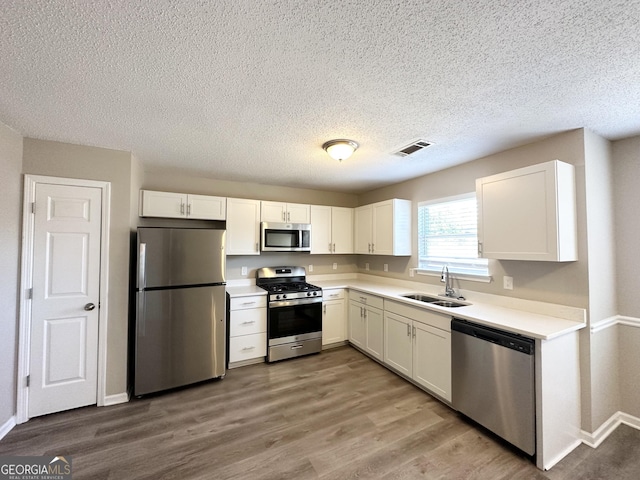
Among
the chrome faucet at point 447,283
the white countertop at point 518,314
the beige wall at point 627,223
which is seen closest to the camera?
the white countertop at point 518,314

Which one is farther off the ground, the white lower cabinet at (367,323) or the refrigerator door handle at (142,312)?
the refrigerator door handle at (142,312)

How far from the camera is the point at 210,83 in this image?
1560 millimetres

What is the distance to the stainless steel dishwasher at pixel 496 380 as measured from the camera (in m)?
1.84

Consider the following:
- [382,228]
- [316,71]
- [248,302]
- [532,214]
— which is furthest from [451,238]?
[248,302]

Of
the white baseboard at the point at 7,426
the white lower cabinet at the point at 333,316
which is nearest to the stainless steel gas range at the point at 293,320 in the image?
the white lower cabinet at the point at 333,316

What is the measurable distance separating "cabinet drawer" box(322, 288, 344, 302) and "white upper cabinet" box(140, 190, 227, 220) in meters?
1.80

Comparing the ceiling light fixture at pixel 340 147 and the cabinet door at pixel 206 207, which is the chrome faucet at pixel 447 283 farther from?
the cabinet door at pixel 206 207

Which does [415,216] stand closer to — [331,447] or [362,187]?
[362,187]

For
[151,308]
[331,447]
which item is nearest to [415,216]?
[331,447]

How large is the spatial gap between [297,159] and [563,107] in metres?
2.24

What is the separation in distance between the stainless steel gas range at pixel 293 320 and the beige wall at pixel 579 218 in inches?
61.0

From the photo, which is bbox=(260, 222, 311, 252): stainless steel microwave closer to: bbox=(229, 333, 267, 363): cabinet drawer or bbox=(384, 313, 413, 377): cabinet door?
bbox=(229, 333, 267, 363): cabinet drawer

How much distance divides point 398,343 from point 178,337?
7.97ft

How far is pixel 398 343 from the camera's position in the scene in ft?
9.83
